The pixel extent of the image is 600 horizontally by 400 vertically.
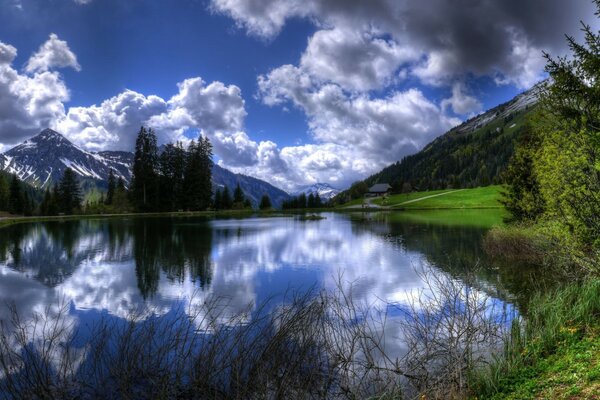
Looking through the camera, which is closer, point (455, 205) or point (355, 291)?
point (355, 291)

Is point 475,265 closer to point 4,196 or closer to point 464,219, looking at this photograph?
point 464,219

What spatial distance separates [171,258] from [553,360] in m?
27.8

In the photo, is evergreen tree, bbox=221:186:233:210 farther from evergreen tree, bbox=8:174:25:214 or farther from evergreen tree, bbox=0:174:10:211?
evergreen tree, bbox=0:174:10:211

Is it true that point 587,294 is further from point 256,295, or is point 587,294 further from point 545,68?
point 256,295

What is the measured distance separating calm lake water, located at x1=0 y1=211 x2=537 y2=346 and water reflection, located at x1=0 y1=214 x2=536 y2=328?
0.06m

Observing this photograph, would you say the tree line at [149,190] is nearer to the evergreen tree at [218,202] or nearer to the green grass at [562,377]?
the evergreen tree at [218,202]

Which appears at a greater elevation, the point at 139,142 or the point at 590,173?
the point at 139,142

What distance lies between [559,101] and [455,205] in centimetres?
11141

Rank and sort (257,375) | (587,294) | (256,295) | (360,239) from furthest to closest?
(360,239) → (256,295) → (587,294) → (257,375)

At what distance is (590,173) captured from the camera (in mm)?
16656

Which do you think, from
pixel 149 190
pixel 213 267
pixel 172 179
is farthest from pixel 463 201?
pixel 213 267

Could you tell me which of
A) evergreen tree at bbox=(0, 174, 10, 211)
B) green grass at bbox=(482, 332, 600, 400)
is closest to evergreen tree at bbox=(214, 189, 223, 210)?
evergreen tree at bbox=(0, 174, 10, 211)

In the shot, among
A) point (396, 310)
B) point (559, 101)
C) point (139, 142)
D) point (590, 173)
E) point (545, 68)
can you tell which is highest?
point (139, 142)

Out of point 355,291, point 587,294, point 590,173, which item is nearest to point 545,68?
point 590,173
